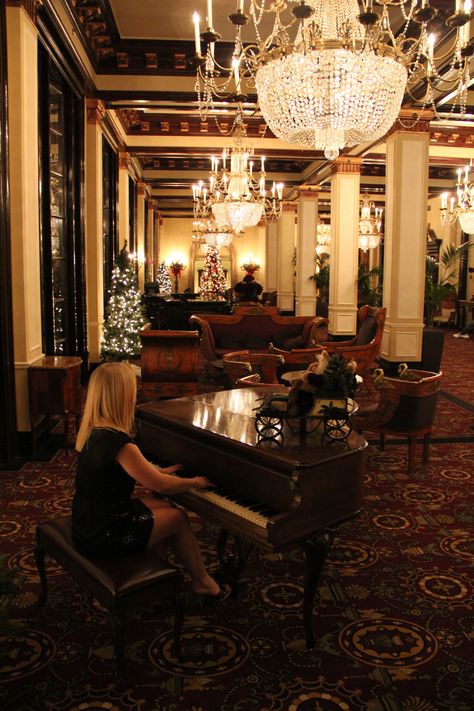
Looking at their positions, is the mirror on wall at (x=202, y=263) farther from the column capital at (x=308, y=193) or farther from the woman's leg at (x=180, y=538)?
the woman's leg at (x=180, y=538)

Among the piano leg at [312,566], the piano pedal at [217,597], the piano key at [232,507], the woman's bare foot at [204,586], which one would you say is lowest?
the piano pedal at [217,597]

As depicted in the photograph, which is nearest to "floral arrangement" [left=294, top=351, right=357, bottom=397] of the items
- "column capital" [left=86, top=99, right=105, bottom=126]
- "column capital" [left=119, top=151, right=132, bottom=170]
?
"column capital" [left=86, top=99, right=105, bottom=126]

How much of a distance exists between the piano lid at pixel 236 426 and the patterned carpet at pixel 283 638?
870 mm

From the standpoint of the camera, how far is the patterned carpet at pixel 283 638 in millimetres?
2467

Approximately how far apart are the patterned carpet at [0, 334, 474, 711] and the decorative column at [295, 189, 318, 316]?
13223 millimetres

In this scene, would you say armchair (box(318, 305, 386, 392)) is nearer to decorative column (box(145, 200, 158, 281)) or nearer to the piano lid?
the piano lid

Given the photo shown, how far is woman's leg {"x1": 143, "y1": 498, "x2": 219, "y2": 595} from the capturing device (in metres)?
2.82

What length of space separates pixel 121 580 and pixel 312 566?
0.81 m

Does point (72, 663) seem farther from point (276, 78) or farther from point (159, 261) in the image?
point (159, 261)

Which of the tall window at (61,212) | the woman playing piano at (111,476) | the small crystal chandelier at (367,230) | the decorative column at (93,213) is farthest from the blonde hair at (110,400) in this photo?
the small crystal chandelier at (367,230)

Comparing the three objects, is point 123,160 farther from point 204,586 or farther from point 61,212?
point 204,586

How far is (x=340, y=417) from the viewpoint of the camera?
2848 millimetres

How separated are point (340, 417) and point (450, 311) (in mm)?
18619

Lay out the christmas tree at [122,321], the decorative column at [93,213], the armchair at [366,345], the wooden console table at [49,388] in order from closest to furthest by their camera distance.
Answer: the wooden console table at [49,388] → the armchair at [366,345] → the decorative column at [93,213] → the christmas tree at [122,321]
